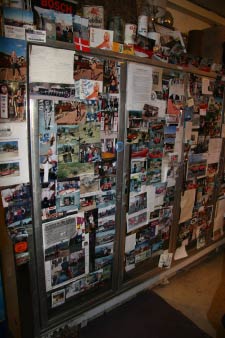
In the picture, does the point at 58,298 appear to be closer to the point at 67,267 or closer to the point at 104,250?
the point at 67,267

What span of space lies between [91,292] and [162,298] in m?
0.69

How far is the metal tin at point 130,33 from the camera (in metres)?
1.44

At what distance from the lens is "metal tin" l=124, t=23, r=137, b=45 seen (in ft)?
4.74

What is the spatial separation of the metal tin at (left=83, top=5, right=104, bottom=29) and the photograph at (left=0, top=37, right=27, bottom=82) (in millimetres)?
432

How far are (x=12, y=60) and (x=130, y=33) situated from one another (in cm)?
74

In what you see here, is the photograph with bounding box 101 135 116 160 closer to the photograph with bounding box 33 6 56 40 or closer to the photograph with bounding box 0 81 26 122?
the photograph with bounding box 0 81 26 122

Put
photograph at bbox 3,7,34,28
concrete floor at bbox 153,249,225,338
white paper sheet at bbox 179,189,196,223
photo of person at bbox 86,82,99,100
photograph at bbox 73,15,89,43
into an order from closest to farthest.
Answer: photograph at bbox 3,7,34,28
photograph at bbox 73,15,89,43
photo of person at bbox 86,82,99,100
concrete floor at bbox 153,249,225,338
white paper sheet at bbox 179,189,196,223

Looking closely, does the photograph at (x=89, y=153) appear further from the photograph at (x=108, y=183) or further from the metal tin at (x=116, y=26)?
the metal tin at (x=116, y=26)

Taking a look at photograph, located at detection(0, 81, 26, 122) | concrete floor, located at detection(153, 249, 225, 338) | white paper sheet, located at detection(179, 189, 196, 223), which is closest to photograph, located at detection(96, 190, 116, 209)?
photograph, located at detection(0, 81, 26, 122)

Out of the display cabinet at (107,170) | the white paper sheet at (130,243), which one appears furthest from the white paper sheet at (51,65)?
the white paper sheet at (130,243)

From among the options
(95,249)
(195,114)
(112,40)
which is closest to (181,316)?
(95,249)

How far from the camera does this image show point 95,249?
5.44ft

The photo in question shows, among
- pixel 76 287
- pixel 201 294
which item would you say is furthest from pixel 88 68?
pixel 201 294

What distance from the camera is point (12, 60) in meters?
1.10
